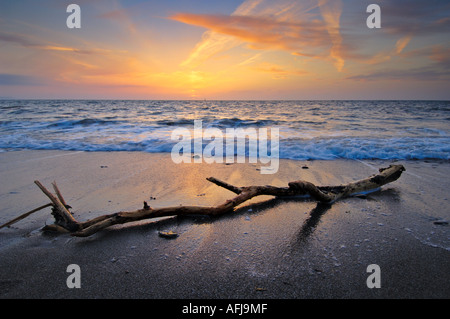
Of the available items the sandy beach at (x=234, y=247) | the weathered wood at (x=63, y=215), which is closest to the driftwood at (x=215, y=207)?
the weathered wood at (x=63, y=215)

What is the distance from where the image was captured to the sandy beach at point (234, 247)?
6.20 ft

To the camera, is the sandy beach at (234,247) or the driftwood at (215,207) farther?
the driftwood at (215,207)

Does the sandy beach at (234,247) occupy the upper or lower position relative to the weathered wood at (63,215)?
lower

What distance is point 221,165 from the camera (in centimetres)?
587

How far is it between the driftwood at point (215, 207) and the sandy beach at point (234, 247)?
126mm

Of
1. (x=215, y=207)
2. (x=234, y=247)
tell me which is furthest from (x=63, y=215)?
(x=234, y=247)

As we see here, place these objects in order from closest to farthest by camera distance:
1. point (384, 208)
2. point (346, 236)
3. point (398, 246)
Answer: point (398, 246) < point (346, 236) < point (384, 208)

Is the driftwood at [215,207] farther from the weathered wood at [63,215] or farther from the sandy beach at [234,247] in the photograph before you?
the sandy beach at [234,247]

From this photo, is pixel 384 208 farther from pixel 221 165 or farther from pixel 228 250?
pixel 221 165

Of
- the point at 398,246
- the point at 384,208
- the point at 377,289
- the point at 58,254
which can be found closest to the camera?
the point at 377,289

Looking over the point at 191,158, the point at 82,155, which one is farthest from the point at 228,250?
the point at 82,155

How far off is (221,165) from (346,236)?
3.60 meters
